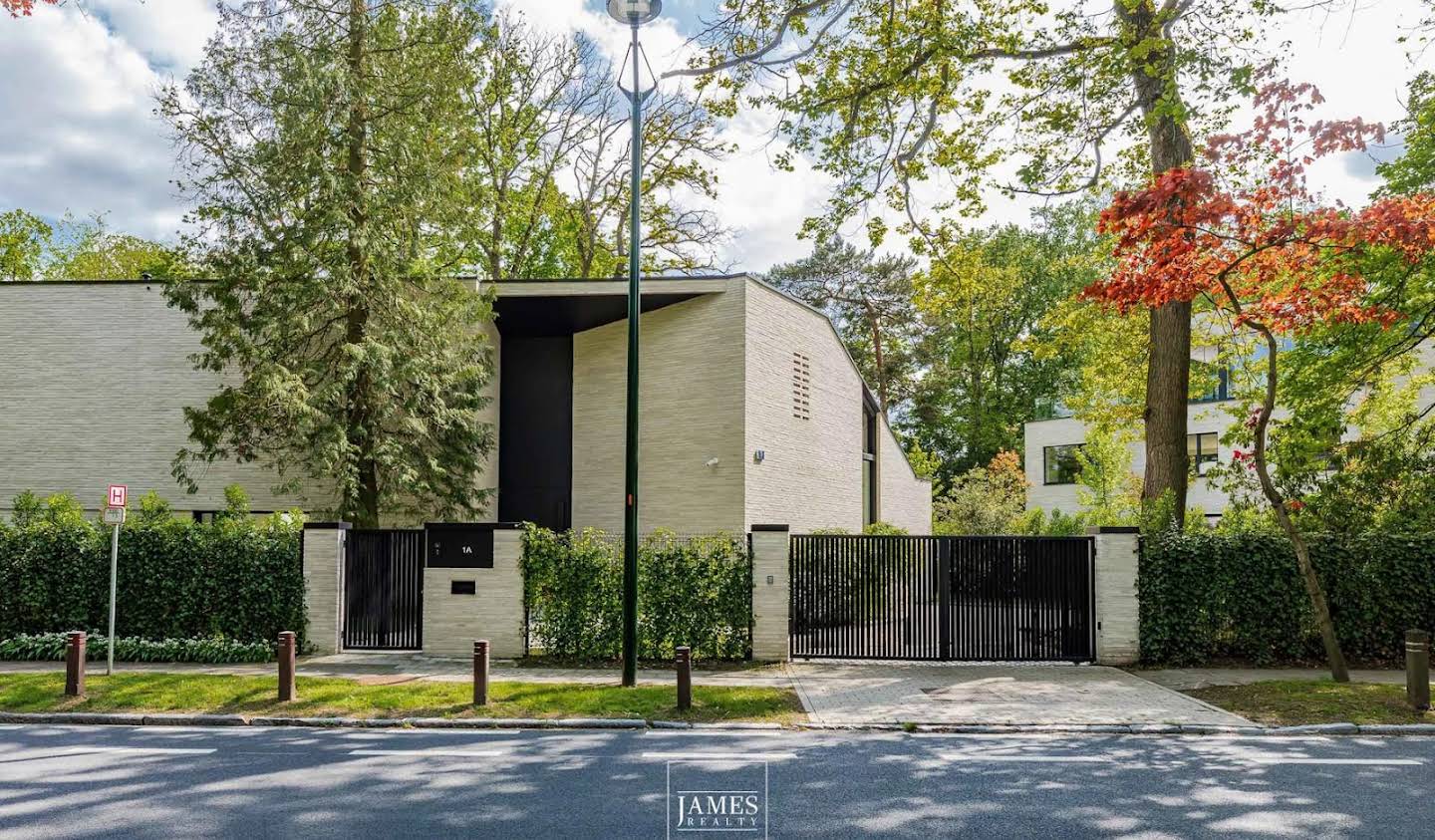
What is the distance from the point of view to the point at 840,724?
929cm

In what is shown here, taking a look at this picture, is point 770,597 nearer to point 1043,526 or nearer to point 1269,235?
point 1269,235

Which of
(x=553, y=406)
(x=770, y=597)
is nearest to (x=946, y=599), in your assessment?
(x=770, y=597)

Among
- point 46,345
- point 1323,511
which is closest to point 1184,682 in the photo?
point 1323,511

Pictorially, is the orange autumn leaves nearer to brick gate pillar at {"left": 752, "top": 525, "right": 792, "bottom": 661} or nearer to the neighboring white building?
brick gate pillar at {"left": 752, "top": 525, "right": 792, "bottom": 661}

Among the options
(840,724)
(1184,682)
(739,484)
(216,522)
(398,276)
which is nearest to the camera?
(840,724)

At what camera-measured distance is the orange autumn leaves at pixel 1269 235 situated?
11.0 meters

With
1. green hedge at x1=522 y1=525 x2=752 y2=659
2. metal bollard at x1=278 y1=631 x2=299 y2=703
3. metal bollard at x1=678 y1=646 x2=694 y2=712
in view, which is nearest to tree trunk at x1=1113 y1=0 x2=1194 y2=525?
green hedge at x1=522 y1=525 x2=752 y2=659

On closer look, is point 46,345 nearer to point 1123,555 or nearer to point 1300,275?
point 1123,555

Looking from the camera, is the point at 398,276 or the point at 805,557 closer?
the point at 805,557

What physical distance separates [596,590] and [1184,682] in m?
8.12

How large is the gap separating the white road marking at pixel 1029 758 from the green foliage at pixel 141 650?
32.4ft

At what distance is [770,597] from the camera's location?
503 inches

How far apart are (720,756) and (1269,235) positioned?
30.8ft

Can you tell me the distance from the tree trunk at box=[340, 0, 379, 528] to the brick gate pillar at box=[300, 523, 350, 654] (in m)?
4.09
